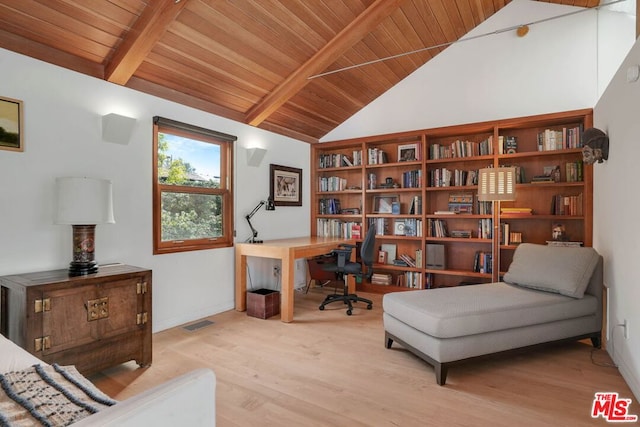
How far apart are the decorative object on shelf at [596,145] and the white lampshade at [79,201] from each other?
3764 millimetres

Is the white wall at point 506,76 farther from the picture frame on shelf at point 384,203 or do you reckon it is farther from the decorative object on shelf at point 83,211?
the decorative object on shelf at point 83,211

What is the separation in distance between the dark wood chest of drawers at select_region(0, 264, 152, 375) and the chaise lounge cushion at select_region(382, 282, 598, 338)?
6.13 feet

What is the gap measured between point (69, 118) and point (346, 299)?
3.04 m

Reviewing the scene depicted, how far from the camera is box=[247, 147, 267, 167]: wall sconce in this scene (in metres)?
4.04

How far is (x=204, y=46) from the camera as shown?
2.96 meters

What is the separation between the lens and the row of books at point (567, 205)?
355cm

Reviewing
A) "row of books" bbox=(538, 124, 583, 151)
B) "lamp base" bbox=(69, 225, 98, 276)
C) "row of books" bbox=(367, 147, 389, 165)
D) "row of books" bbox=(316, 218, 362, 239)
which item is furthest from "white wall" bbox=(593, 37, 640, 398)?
"lamp base" bbox=(69, 225, 98, 276)

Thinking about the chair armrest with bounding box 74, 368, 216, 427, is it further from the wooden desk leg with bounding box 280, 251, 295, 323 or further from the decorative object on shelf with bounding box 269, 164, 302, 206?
the decorative object on shelf with bounding box 269, 164, 302, 206

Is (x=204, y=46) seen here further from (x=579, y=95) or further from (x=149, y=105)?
(x=579, y=95)

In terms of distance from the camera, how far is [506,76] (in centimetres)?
390

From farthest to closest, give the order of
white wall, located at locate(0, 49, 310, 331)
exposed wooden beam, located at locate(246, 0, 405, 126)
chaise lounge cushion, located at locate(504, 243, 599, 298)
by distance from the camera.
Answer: exposed wooden beam, located at locate(246, 0, 405, 126) < chaise lounge cushion, located at locate(504, 243, 599, 298) < white wall, located at locate(0, 49, 310, 331)

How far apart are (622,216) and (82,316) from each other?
3.64 metres

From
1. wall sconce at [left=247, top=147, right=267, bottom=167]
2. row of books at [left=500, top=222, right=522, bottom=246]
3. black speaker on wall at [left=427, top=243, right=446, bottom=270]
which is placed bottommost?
black speaker on wall at [left=427, top=243, right=446, bottom=270]

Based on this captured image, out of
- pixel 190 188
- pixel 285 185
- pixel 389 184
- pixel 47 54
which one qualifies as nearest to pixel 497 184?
pixel 389 184
